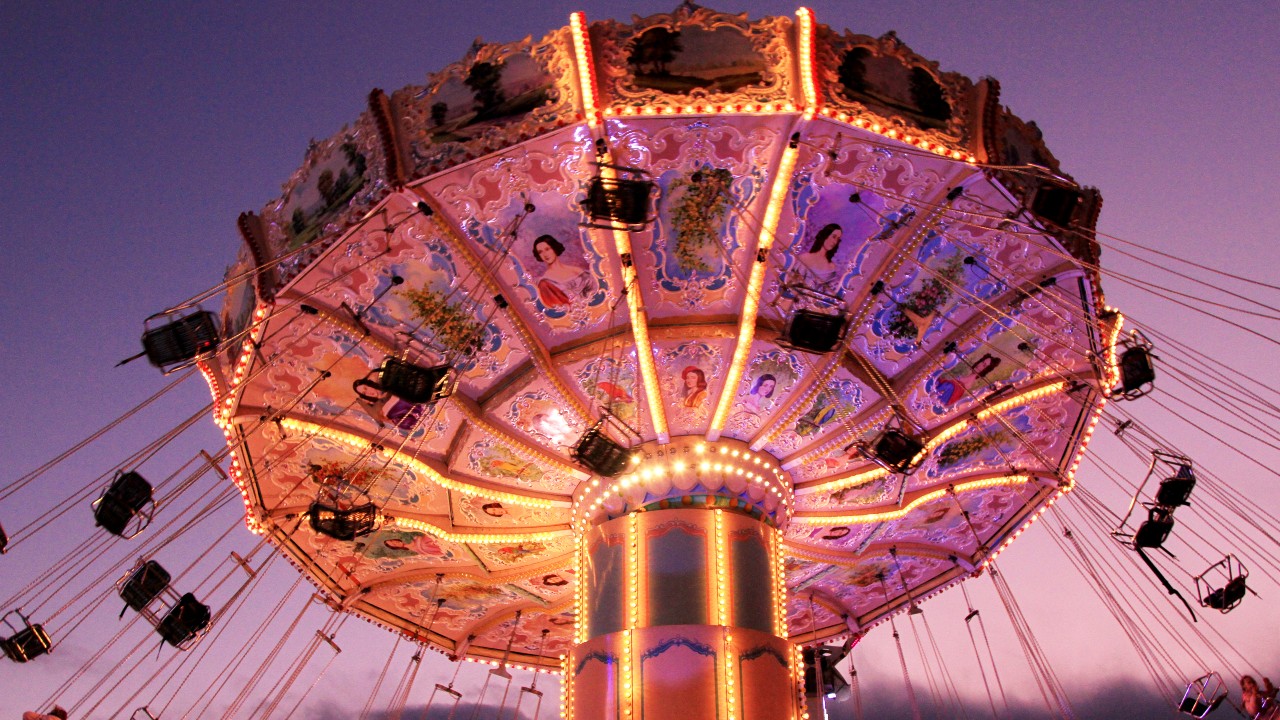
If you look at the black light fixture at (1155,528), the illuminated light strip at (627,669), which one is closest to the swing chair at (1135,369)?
the black light fixture at (1155,528)

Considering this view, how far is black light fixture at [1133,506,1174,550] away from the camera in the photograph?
1054 centimetres

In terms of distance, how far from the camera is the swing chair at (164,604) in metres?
10.8

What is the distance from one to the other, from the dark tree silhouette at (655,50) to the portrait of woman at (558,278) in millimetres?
2071

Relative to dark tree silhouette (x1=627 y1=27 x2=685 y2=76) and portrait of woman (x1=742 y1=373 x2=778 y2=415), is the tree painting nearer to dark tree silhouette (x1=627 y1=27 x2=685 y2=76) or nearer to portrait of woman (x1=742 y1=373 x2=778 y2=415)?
dark tree silhouette (x1=627 y1=27 x2=685 y2=76)

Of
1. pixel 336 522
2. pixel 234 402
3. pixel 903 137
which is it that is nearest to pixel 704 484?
pixel 336 522

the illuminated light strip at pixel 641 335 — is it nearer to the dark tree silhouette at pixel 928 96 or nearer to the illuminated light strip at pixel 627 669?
the illuminated light strip at pixel 627 669

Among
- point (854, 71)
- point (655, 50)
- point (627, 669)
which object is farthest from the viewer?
point (627, 669)

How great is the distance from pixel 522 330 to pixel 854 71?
14.5 ft

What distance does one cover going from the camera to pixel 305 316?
402 inches

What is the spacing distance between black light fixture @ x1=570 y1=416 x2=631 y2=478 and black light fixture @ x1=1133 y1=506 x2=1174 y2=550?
19.6ft

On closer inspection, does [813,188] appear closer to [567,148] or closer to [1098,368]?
[567,148]

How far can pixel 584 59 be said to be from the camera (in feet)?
26.4

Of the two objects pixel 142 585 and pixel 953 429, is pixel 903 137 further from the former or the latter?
pixel 142 585

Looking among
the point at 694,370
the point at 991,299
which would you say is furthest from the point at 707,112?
the point at 991,299
